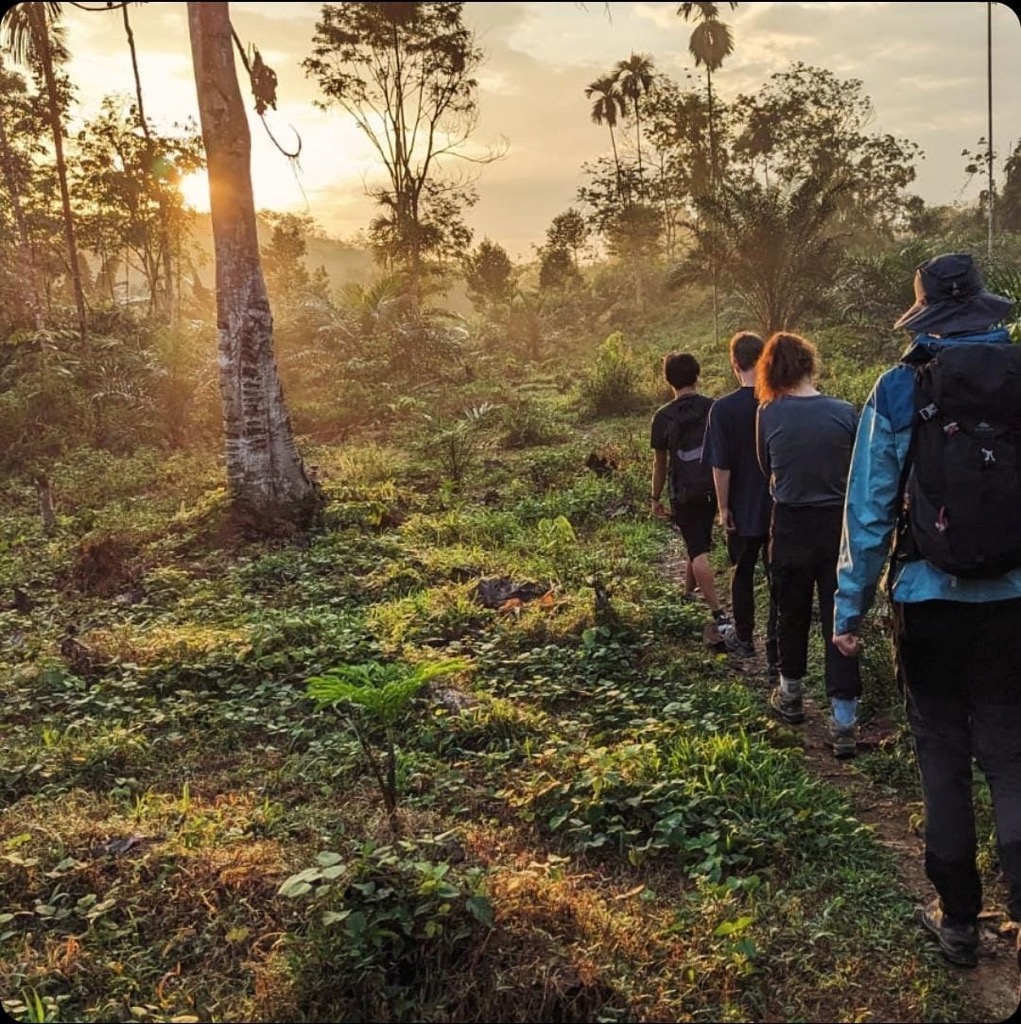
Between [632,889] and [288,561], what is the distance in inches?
203

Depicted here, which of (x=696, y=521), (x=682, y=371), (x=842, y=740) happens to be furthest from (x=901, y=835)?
(x=682, y=371)

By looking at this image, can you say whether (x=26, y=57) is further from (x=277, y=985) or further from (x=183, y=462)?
(x=183, y=462)

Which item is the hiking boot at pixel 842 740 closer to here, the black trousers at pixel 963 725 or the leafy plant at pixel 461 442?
the black trousers at pixel 963 725

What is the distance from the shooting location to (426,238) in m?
24.2

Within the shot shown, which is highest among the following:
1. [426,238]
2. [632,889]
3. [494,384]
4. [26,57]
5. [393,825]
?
[426,238]

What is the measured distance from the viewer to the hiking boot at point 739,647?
5.25 meters

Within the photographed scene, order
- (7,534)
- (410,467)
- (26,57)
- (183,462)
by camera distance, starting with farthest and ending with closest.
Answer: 1. (183,462)
2. (410,467)
3. (7,534)
4. (26,57)

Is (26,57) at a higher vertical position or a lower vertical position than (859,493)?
higher

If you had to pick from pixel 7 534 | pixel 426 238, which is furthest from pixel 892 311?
pixel 7 534

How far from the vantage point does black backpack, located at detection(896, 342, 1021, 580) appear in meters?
2.35

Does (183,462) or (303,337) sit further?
(303,337)

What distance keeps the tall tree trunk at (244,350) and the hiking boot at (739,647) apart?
476cm

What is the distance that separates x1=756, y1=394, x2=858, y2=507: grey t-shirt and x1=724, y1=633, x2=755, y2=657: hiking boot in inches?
54.9

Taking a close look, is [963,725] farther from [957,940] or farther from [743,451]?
[743,451]
